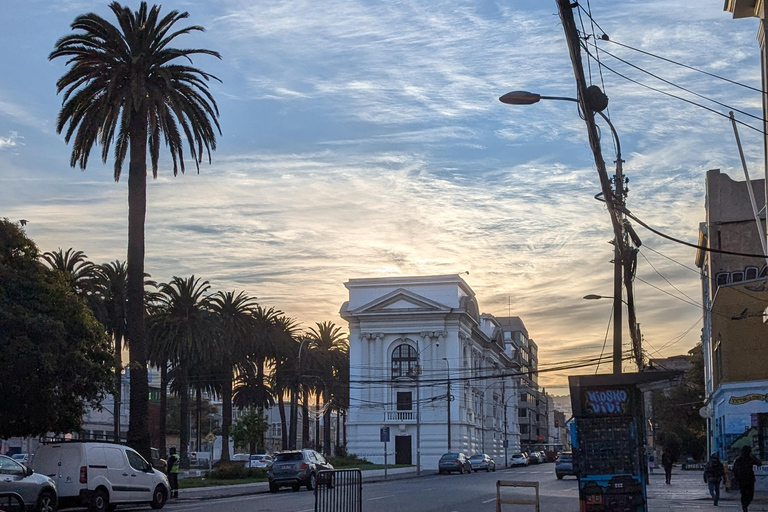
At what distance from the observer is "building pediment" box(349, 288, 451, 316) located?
91.6 metres

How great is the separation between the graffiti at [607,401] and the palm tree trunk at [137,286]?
65.9 feet

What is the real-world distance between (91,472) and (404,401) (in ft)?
227

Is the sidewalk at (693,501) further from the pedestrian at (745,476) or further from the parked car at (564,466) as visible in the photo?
the parked car at (564,466)

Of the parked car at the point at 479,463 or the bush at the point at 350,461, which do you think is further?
the bush at the point at 350,461

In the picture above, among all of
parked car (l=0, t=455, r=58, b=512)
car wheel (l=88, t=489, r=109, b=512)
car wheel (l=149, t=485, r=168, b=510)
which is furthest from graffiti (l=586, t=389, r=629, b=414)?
car wheel (l=149, t=485, r=168, b=510)

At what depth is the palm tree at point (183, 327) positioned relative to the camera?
60688 millimetres

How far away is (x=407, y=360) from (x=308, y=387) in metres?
10.0

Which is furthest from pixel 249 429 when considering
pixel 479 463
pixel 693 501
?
pixel 693 501

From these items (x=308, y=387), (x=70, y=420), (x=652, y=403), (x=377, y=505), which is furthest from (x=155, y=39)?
(x=652, y=403)

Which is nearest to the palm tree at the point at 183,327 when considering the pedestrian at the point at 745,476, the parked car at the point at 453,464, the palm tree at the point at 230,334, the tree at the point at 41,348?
the palm tree at the point at 230,334

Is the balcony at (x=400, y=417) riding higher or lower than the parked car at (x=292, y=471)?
higher

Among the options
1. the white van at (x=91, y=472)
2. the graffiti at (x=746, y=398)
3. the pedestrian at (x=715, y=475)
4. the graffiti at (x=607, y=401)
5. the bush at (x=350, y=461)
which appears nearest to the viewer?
the graffiti at (x=607, y=401)

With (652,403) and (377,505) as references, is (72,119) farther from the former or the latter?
(652,403)

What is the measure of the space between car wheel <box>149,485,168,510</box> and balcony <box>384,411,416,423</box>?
63470 millimetres
